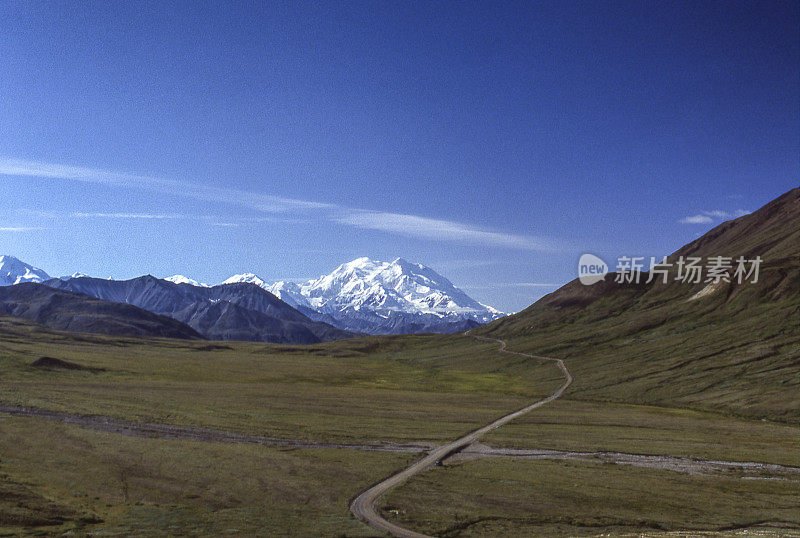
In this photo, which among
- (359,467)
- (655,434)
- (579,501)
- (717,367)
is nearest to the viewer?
(579,501)

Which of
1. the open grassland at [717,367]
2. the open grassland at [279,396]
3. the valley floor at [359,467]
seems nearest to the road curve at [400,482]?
the valley floor at [359,467]

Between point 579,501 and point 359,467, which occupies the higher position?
point 579,501

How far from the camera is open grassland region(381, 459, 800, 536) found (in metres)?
47.1

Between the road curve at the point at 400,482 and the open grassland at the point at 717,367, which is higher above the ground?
the open grassland at the point at 717,367

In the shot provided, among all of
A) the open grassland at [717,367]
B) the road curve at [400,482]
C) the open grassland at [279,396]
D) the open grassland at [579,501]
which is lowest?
the open grassland at [279,396]

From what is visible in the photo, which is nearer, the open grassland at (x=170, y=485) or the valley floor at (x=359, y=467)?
the open grassland at (x=170, y=485)

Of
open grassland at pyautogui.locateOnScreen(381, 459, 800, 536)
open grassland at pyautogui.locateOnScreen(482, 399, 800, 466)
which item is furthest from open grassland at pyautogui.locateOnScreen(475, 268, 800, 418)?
open grassland at pyautogui.locateOnScreen(381, 459, 800, 536)

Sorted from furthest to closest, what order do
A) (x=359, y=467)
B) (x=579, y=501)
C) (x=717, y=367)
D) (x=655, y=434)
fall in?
1. (x=717, y=367)
2. (x=655, y=434)
3. (x=359, y=467)
4. (x=579, y=501)

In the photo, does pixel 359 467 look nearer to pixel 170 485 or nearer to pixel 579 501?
pixel 170 485

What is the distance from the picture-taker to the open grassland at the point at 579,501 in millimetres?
47125

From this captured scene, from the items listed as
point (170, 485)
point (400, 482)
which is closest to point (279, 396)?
point (170, 485)

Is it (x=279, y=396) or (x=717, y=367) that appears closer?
(x=279, y=396)

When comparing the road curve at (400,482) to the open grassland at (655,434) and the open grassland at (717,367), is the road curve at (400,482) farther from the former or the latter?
the open grassland at (717,367)

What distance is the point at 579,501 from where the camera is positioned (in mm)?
54062
